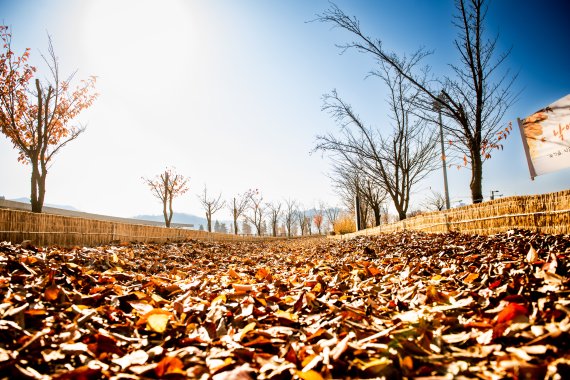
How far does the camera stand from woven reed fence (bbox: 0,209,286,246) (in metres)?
4.42

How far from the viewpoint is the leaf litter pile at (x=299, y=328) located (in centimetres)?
112

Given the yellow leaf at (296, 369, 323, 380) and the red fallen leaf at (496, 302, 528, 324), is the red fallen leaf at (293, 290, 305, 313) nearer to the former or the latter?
the yellow leaf at (296, 369, 323, 380)

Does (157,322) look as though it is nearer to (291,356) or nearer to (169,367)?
(169,367)

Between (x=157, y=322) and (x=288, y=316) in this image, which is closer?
(x=157, y=322)

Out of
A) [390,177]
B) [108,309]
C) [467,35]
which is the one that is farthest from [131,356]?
[390,177]

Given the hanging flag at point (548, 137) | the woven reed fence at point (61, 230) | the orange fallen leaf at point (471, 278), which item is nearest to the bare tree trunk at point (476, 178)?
the hanging flag at point (548, 137)

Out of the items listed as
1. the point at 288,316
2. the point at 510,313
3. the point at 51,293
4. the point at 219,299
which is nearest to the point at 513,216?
the point at 510,313

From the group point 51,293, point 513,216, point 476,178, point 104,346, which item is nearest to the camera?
point 104,346

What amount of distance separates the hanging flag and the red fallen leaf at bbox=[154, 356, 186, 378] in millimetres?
6288

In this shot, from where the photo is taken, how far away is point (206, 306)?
6.45ft

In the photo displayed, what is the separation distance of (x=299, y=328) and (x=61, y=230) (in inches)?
228

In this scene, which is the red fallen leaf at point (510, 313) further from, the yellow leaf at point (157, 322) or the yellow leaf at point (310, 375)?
the yellow leaf at point (157, 322)

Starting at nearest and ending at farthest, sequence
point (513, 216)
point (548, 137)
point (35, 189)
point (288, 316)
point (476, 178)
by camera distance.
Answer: point (288, 316) < point (513, 216) < point (548, 137) < point (476, 178) < point (35, 189)

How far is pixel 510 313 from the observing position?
1315 millimetres
